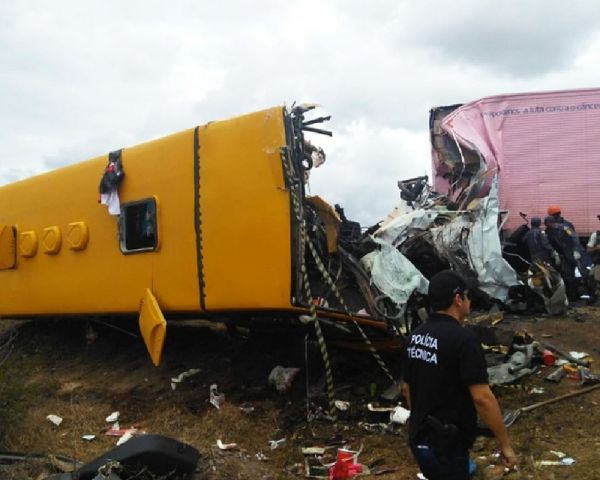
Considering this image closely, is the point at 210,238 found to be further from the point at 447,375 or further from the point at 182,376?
the point at 447,375

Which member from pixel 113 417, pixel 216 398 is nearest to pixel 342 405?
pixel 216 398

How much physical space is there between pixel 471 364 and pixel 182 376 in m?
4.70

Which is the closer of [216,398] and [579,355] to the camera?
[216,398]

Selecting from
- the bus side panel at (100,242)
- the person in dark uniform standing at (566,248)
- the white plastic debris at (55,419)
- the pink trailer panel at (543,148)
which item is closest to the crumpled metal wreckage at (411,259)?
the person in dark uniform standing at (566,248)

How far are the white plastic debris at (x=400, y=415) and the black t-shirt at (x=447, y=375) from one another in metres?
2.36

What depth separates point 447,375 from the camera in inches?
106

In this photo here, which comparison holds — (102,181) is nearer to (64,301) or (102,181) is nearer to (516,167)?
(64,301)

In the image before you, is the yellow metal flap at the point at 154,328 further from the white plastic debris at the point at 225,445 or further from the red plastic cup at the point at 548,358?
the red plastic cup at the point at 548,358

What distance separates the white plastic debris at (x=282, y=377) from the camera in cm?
606

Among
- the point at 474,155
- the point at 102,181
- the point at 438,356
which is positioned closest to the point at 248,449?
the point at 438,356

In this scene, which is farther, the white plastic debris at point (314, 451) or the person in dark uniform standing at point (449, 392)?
the white plastic debris at point (314, 451)

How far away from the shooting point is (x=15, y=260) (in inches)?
318

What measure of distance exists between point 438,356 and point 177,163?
4077 millimetres

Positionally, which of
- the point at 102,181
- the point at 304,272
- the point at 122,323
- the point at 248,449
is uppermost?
the point at 102,181
